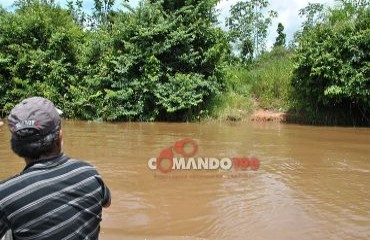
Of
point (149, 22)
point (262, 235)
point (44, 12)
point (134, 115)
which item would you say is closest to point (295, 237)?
point (262, 235)

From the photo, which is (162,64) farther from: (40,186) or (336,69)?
(40,186)

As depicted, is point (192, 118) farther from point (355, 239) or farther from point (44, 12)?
point (355, 239)

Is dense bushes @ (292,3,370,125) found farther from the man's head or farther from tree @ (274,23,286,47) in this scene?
tree @ (274,23,286,47)

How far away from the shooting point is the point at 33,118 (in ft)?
6.63

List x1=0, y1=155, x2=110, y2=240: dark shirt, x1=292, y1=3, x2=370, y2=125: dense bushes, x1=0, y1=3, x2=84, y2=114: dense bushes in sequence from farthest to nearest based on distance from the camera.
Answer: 1. x1=0, y1=3, x2=84, y2=114: dense bushes
2. x1=292, y1=3, x2=370, y2=125: dense bushes
3. x1=0, y1=155, x2=110, y2=240: dark shirt

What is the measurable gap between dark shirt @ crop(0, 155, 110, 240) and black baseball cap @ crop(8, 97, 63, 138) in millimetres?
154

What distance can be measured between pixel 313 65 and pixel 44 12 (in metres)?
10.2

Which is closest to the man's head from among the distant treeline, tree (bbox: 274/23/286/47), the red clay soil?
the distant treeline

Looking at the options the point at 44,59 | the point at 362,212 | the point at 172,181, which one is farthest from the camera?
the point at 44,59

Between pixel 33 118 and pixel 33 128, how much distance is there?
43 mm

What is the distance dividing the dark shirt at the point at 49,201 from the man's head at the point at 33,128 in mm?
67

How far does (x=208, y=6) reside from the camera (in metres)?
16.0

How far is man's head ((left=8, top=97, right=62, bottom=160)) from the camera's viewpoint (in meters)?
2.02

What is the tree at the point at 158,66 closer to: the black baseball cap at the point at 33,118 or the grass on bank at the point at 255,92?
the grass on bank at the point at 255,92
